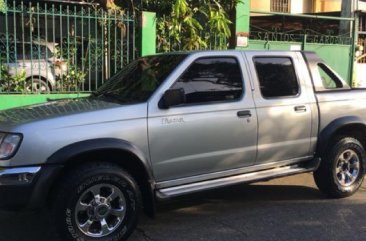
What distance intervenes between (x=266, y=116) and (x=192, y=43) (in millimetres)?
4287

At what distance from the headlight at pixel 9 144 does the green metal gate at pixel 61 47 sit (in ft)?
13.8

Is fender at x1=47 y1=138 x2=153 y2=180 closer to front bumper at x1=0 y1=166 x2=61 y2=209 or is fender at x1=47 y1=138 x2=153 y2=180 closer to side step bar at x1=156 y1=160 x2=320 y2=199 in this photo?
front bumper at x1=0 y1=166 x2=61 y2=209

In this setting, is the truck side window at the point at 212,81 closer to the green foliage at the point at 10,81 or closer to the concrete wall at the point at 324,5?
the green foliage at the point at 10,81

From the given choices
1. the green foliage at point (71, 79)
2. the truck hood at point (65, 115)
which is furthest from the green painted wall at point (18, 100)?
the truck hood at point (65, 115)

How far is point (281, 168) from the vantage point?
577 cm

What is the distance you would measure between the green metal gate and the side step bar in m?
4.30

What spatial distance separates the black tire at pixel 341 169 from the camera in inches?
239

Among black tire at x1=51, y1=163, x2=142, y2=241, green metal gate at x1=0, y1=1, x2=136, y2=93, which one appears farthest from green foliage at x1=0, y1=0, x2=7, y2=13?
black tire at x1=51, y1=163, x2=142, y2=241

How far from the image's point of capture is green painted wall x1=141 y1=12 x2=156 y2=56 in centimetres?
912

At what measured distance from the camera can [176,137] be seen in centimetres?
487

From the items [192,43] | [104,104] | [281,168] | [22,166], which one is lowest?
[281,168]

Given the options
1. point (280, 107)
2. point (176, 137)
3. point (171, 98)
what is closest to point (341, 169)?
point (280, 107)

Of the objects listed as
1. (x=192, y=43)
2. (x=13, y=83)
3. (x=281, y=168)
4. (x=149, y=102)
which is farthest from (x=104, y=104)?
(x=192, y=43)

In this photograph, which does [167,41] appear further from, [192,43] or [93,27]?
[93,27]
